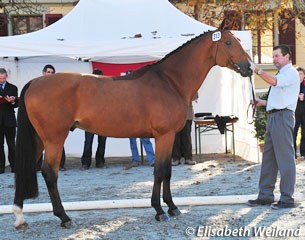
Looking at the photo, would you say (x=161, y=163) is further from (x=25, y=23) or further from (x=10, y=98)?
(x=25, y=23)

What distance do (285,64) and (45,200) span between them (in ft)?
11.3

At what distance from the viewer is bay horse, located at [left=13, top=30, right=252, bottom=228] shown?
5.35 m

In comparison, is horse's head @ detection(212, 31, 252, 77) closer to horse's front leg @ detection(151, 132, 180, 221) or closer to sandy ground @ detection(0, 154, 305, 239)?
horse's front leg @ detection(151, 132, 180, 221)

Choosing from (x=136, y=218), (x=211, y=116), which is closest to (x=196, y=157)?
(x=211, y=116)

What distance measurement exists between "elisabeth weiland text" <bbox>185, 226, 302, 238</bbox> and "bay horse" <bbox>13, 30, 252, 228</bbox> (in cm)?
57

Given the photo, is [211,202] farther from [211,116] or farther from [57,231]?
[211,116]

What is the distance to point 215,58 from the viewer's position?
5.89 metres

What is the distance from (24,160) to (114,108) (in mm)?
1052

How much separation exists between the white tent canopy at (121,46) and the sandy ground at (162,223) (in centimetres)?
227

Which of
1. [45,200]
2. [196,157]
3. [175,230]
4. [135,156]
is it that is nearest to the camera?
[175,230]

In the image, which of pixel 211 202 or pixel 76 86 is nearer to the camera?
pixel 76 86

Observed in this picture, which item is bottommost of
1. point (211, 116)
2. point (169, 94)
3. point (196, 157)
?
point (196, 157)

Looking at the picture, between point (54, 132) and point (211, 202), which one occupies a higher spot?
point (54, 132)

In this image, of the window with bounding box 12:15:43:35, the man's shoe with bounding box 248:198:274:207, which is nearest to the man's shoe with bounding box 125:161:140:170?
the man's shoe with bounding box 248:198:274:207
